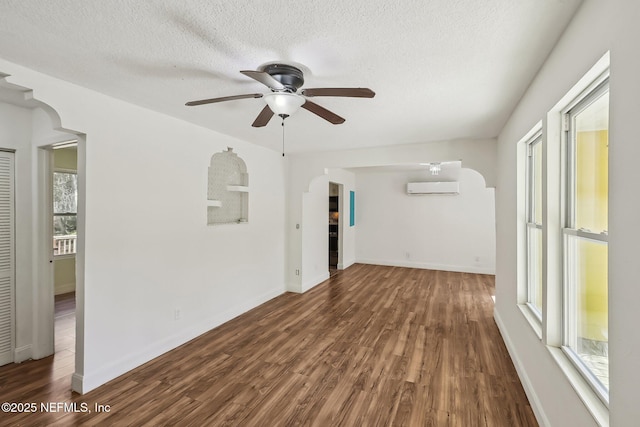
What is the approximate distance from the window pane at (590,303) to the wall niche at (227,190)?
3.33 m

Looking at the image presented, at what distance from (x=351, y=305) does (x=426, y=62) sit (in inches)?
136

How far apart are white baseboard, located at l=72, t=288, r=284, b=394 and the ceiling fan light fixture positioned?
8.21ft

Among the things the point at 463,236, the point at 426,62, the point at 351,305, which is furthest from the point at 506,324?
the point at 463,236

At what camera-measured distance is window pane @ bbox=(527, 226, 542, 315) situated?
2365 millimetres

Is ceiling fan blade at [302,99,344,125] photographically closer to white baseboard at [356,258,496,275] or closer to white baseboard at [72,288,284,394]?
white baseboard at [72,288,284,394]

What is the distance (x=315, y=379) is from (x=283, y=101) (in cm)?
222

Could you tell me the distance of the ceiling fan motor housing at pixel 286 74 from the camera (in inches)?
73.8

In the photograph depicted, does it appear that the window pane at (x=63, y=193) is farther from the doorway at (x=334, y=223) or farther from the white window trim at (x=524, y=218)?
the white window trim at (x=524, y=218)

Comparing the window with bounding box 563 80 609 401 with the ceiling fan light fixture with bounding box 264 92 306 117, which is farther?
the ceiling fan light fixture with bounding box 264 92 306 117

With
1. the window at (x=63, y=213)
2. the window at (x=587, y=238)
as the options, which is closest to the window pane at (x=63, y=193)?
the window at (x=63, y=213)

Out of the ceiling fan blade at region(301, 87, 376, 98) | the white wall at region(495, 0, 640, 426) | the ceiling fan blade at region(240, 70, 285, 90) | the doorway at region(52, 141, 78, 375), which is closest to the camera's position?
the white wall at region(495, 0, 640, 426)

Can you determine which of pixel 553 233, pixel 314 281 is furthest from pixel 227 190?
pixel 553 233

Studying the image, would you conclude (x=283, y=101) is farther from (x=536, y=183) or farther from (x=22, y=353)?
(x=22, y=353)

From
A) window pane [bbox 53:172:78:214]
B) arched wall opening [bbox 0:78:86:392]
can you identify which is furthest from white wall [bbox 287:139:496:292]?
window pane [bbox 53:172:78:214]
